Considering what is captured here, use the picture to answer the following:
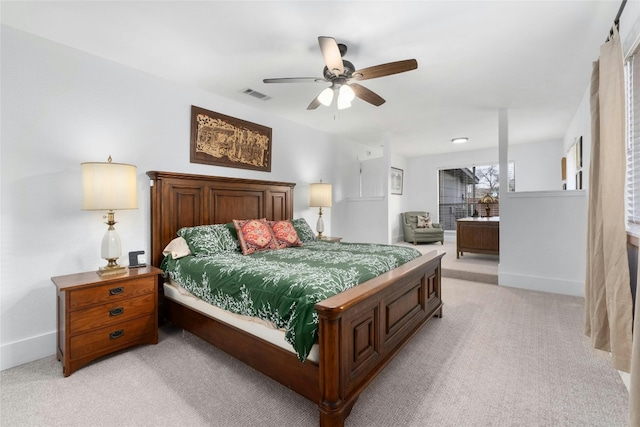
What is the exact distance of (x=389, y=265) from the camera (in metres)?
2.35

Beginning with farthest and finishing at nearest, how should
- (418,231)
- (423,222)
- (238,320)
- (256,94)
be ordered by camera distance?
(423,222)
(418,231)
(256,94)
(238,320)

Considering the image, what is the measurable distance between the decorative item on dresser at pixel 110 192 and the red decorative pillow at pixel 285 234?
55.1 inches

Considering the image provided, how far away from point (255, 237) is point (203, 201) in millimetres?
796

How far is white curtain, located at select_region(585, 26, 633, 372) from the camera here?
65.0 inches

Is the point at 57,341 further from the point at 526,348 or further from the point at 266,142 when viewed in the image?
the point at 526,348

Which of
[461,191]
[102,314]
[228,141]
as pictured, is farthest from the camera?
[461,191]

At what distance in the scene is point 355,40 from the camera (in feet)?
7.71

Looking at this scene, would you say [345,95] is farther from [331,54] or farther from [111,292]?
[111,292]

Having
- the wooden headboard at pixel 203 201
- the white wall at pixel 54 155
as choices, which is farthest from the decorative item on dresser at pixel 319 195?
the white wall at pixel 54 155

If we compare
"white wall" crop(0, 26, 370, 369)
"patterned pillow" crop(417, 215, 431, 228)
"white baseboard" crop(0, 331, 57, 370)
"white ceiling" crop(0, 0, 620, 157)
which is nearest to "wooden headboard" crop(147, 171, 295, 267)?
"white wall" crop(0, 26, 370, 369)

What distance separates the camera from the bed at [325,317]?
1.46m

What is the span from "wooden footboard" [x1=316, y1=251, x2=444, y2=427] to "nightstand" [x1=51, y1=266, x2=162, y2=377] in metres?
1.73

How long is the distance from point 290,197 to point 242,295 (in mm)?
2539

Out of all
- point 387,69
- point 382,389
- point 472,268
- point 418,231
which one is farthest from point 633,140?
point 418,231
